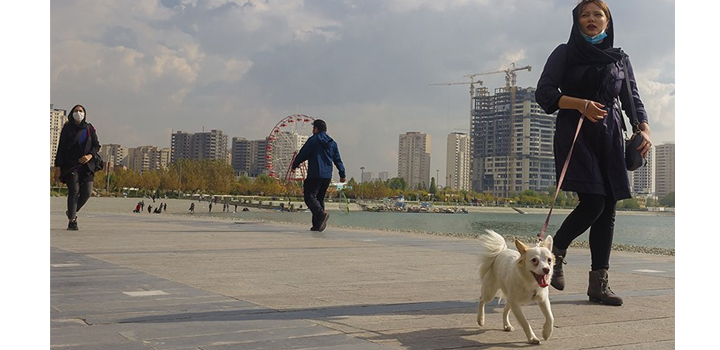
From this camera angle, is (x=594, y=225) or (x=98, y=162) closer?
(x=594, y=225)

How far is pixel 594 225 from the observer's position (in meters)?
4.70

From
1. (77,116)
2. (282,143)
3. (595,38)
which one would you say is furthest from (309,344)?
(282,143)

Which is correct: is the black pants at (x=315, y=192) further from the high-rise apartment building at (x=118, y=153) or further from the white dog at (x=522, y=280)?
the high-rise apartment building at (x=118, y=153)

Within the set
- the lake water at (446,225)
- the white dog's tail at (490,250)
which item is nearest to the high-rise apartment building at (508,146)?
the lake water at (446,225)

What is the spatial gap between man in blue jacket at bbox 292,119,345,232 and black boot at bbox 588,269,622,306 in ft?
24.4

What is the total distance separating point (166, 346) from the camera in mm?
2795

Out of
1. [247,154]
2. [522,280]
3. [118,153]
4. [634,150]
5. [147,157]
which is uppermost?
[247,154]

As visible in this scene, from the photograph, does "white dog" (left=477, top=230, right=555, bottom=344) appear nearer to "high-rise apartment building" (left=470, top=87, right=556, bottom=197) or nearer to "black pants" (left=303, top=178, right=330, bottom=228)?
"black pants" (left=303, top=178, right=330, bottom=228)

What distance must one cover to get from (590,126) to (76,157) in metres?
7.33

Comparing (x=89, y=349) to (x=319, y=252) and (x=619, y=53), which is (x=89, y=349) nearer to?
(x=619, y=53)

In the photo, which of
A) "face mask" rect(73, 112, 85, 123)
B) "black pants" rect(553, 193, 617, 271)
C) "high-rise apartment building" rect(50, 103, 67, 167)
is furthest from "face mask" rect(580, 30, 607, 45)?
"face mask" rect(73, 112, 85, 123)

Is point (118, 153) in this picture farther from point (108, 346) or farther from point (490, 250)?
point (108, 346)
